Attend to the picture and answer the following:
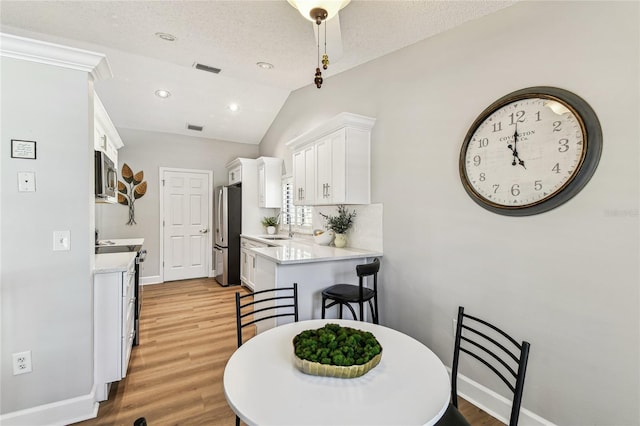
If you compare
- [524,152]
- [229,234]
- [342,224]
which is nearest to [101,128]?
[229,234]

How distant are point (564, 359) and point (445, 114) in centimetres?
180

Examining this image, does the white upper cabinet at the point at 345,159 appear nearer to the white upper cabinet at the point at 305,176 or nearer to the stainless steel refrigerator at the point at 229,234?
the white upper cabinet at the point at 305,176

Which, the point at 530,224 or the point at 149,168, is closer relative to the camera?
the point at 530,224

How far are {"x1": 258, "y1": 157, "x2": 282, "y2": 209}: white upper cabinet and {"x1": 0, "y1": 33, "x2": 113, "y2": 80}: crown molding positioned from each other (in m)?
3.35

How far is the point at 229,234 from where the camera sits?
17.5 feet

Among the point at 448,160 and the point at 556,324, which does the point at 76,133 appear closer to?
the point at 448,160

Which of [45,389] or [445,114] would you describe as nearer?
[45,389]

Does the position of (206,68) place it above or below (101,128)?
above

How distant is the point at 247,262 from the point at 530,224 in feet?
13.4

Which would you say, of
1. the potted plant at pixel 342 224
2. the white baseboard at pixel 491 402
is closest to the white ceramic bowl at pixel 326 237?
the potted plant at pixel 342 224

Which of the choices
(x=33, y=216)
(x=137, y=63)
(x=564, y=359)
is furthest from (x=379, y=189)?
(x=137, y=63)

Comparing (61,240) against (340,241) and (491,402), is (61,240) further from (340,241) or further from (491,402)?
(491,402)

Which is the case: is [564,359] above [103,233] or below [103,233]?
below

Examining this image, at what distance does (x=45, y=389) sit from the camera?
1.94 meters
